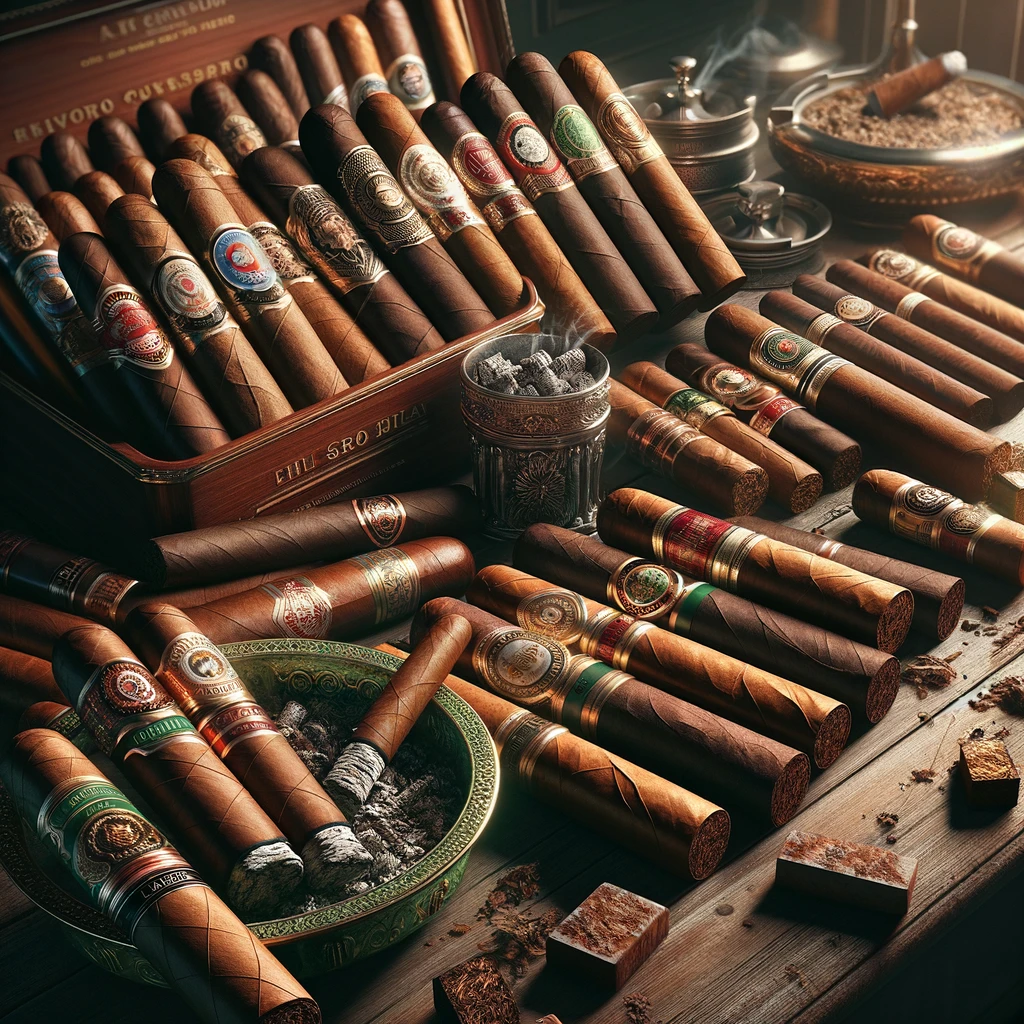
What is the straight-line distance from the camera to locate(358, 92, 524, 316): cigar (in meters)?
2.37

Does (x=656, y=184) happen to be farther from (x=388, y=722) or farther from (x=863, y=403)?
(x=388, y=722)

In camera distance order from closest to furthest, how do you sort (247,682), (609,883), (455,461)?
(609,883) → (247,682) → (455,461)

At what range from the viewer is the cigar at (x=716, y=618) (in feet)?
5.66

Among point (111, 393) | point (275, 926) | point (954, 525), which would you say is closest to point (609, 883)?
point (275, 926)

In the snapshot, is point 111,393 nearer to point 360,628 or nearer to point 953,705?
point 360,628

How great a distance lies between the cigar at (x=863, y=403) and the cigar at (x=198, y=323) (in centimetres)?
99

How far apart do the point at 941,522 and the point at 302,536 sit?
111 cm

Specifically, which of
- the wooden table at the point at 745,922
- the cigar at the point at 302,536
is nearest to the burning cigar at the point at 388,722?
the wooden table at the point at 745,922

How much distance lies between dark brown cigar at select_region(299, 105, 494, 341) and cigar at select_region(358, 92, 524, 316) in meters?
0.06

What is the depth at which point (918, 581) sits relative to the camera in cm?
190

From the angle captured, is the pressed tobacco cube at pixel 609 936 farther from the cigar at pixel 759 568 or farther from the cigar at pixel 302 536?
the cigar at pixel 302 536

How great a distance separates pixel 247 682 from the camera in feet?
5.41

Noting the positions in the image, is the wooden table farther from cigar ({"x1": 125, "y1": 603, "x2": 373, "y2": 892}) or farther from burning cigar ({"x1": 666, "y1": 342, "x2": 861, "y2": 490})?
burning cigar ({"x1": 666, "y1": 342, "x2": 861, "y2": 490})

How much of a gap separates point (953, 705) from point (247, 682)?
1.05m
